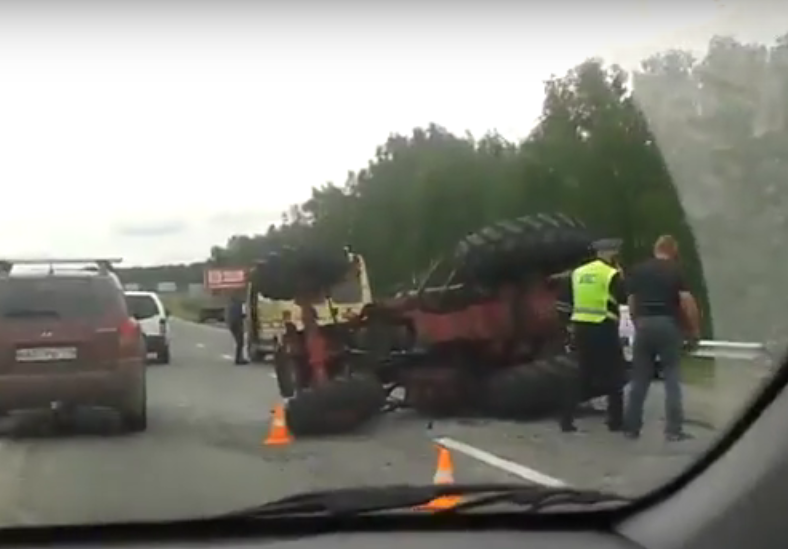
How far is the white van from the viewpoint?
5.57 metres

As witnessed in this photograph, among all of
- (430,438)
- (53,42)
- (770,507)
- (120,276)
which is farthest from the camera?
(430,438)

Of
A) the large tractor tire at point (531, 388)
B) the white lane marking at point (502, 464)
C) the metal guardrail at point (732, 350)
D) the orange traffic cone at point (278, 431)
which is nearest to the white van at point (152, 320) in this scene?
the orange traffic cone at point (278, 431)

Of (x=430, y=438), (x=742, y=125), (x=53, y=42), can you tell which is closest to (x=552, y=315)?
(x=430, y=438)

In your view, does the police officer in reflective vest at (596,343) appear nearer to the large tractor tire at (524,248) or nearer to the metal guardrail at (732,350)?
the large tractor tire at (524,248)

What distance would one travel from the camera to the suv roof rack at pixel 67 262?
17.1 ft

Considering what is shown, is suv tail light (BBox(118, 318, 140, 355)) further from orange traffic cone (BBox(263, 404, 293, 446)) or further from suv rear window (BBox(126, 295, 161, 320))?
orange traffic cone (BBox(263, 404, 293, 446))

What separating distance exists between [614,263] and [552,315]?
1.01 feet

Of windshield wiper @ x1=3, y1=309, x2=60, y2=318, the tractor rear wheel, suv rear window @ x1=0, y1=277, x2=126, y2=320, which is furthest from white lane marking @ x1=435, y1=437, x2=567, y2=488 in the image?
windshield wiper @ x1=3, y1=309, x2=60, y2=318

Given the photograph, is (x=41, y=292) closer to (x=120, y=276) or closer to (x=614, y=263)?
(x=120, y=276)

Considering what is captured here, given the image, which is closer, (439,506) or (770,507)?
(770,507)

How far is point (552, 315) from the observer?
5.72 m

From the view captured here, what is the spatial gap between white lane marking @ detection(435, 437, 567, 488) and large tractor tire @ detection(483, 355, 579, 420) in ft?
0.59

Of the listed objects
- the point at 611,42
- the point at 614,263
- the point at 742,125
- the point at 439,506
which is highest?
the point at 611,42

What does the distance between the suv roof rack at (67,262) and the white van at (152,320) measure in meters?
0.17
